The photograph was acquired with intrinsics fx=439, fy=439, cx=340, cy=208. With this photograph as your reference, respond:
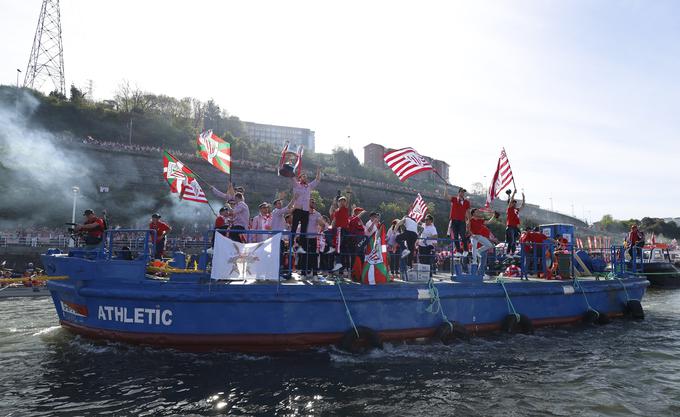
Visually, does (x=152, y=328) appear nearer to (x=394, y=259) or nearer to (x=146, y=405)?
(x=146, y=405)

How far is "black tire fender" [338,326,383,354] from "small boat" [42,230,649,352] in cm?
2

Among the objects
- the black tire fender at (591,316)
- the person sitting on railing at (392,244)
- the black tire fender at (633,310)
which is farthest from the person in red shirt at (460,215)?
the black tire fender at (633,310)

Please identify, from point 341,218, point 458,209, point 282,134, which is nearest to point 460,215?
point 458,209

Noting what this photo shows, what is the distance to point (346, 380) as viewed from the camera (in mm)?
6770

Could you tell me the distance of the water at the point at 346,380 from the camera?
5.85m

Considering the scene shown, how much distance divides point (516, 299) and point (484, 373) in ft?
10.4

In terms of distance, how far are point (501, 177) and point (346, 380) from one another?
8.29m

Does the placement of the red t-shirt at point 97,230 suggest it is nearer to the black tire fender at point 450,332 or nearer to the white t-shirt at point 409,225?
the white t-shirt at point 409,225

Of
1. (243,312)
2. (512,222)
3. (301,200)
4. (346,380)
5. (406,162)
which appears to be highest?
(406,162)

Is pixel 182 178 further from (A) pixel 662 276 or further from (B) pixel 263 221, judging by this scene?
(A) pixel 662 276

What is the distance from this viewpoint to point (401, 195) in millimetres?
68500

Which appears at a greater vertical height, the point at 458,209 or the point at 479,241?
the point at 458,209

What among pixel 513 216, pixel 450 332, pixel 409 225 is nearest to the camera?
pixel 450 332

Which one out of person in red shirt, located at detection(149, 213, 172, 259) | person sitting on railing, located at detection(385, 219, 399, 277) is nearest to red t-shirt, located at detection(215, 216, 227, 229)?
person in red shirt, located at detection(149, 213, 172, 259)
